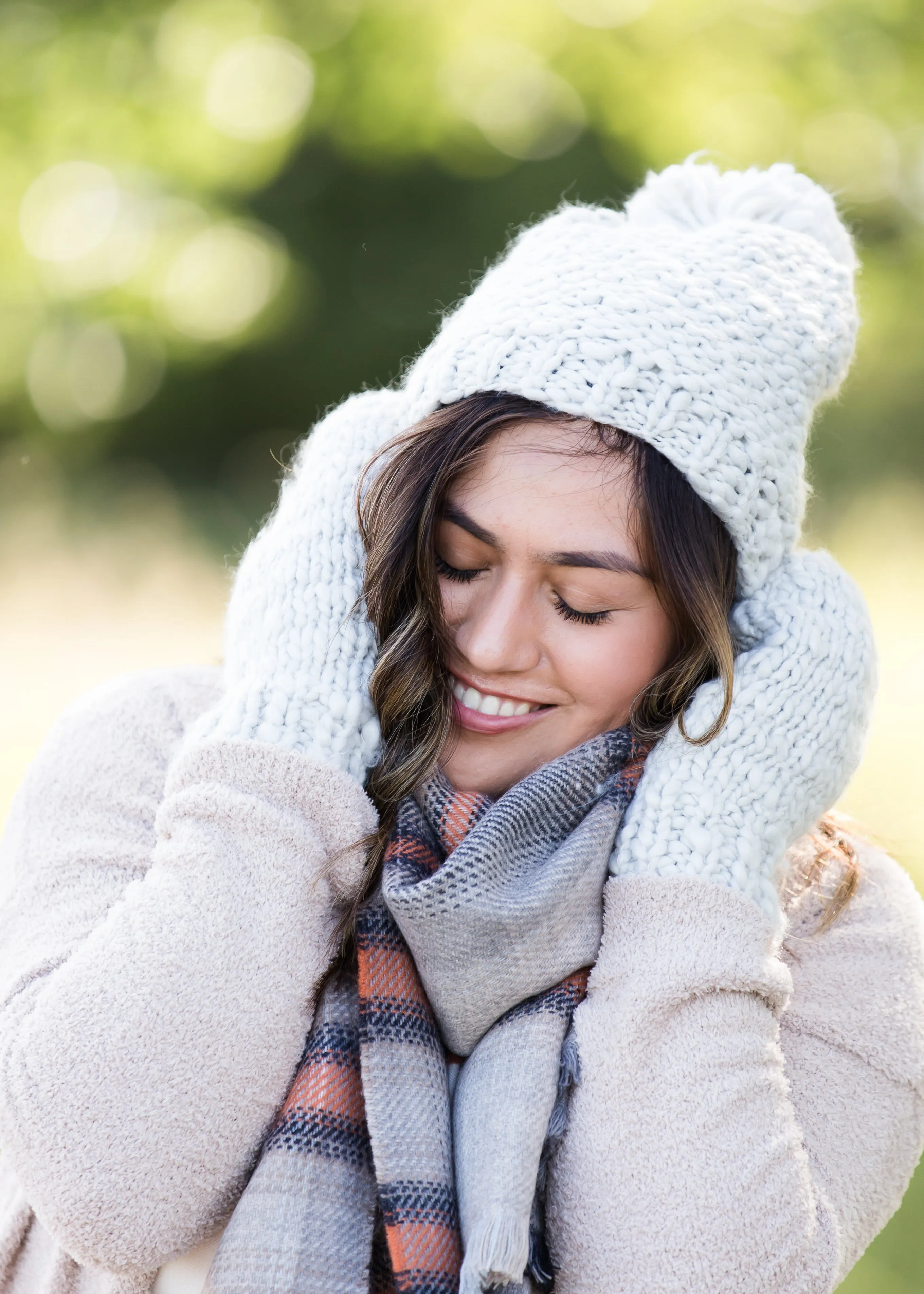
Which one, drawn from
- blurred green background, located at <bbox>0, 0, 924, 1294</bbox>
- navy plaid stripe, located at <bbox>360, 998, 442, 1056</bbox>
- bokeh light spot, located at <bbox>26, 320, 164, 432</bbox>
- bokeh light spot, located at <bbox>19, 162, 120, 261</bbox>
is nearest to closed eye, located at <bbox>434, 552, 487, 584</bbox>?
navy plaid stripe, located at <bbox>360, 998, 442, 1056</bbox>

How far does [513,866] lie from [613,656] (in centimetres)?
29

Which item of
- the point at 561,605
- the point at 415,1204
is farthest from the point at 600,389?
the point at 415,1204

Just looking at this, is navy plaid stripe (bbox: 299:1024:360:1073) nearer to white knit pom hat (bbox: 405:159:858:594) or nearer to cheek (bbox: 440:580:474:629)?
cheek (bbox: 440:580:474:629)

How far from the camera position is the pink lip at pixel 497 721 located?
1.53 meters

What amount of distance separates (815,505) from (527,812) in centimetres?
602

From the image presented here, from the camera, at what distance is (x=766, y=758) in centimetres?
142

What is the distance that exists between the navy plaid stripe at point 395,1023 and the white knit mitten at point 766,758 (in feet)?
0.93

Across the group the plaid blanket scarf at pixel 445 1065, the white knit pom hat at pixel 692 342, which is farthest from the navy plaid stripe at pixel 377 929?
the white knit pom hat at pixel 692 342

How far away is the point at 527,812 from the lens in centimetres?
142

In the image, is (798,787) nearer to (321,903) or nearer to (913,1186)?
(321,903)

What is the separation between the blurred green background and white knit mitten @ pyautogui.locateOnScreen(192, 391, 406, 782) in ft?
13.6

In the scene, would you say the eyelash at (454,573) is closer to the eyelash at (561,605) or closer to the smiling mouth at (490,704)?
the eyelash at (561,605)

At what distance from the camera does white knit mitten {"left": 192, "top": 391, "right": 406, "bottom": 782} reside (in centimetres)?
137

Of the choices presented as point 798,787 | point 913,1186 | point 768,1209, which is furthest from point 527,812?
point 913,1186
